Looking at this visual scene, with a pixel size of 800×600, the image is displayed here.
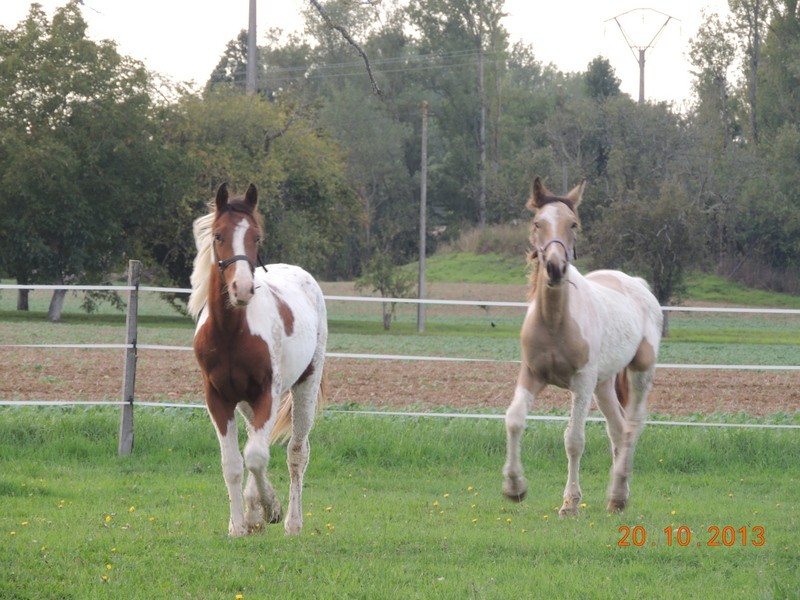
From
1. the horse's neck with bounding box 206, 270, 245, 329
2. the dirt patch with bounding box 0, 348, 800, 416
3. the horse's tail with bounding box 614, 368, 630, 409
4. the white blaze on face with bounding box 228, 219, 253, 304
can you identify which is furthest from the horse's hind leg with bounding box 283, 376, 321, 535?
the dirt patch with bounding box 0, 348, 800, 416

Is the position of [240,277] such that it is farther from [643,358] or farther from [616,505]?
[643,358]

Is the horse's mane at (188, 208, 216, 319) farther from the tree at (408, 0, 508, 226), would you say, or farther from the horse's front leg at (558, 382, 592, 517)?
the tree at (408, 0, 508, 226)

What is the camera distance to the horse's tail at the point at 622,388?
364 inches

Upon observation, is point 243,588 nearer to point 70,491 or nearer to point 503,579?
point 503,579

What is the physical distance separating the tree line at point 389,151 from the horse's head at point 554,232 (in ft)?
65.5

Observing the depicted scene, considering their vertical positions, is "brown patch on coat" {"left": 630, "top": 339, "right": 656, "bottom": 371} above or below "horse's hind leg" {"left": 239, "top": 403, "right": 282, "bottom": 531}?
above

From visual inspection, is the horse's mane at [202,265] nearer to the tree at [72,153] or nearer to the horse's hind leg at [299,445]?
the horse's hind leg at [299,445]

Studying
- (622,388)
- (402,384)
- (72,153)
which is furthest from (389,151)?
(622,388)

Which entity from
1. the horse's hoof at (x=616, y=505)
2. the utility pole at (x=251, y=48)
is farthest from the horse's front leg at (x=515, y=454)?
the utility pole at (x=251, y=48)

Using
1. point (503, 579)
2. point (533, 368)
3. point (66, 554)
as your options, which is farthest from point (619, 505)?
point (66, 554)

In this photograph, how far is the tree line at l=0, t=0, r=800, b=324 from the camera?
127ft

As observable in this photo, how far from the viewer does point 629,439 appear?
28.7 ft

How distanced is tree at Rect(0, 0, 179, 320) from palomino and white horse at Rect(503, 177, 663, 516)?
31.8 metres

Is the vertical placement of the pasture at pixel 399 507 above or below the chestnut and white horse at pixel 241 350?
below
